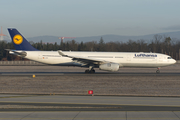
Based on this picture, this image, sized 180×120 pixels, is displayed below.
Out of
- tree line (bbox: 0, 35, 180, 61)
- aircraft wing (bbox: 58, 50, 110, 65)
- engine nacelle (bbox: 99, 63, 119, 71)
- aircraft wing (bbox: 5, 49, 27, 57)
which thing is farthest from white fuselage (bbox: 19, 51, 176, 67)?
tree line (bbox: 0, 35, 180, 61)

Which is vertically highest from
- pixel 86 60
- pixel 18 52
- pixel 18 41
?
pixel 18 41

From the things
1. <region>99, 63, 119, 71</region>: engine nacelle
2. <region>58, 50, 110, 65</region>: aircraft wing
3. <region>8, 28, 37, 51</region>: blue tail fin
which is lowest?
<region>99, 63, 119, 71</region>: engine nacelle

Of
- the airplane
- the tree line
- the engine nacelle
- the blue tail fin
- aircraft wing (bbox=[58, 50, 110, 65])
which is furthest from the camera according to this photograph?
the tree line

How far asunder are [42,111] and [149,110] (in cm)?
532

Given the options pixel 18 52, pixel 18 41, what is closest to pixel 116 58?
pixel 18 52

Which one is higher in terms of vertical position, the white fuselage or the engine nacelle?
the white fuselage

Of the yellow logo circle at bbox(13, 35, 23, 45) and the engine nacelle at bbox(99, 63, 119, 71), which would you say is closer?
the engine nacelle at bbox(99, 63, 119, 71)

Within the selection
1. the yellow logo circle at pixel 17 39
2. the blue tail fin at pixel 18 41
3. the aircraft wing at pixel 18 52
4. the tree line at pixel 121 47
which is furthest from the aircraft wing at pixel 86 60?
the tree line at pixel 121 47

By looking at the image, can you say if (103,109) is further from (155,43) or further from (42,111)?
(155,43)

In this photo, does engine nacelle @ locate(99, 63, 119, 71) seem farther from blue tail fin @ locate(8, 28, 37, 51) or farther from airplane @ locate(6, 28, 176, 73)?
blue tail fin @ locate(8, 28, 37, 51)

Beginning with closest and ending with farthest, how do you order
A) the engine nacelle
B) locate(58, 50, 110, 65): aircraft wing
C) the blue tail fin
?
the engine nacelle → locate(58, 50, 110, 65): aircraft wing → the blue tail fin

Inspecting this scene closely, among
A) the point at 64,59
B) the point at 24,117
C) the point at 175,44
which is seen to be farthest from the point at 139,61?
the point at 175,44

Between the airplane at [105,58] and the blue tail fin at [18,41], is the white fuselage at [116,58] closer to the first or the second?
the airplane at [105,58]

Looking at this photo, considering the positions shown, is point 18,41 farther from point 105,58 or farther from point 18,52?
point 105,58
